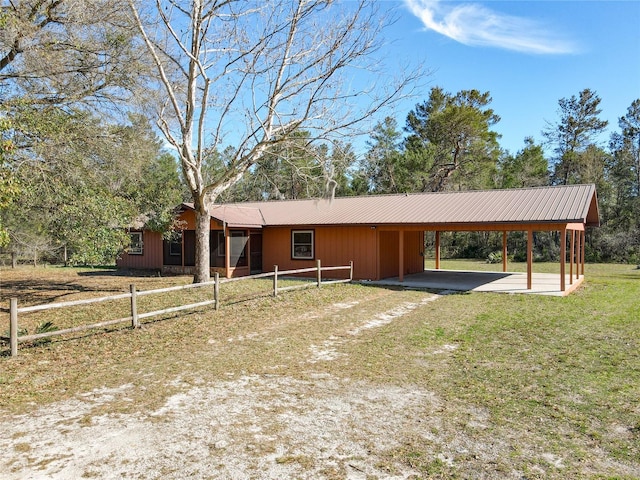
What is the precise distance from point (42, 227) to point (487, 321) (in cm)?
1013

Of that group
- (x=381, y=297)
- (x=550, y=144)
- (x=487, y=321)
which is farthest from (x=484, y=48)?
(x=550, y=144)

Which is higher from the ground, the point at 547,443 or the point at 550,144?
the point at 550,144

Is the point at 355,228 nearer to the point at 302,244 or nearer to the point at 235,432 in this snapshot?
the point at 302,244

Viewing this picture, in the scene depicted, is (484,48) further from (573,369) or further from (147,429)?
(147,429)

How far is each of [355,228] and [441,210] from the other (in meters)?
3.18

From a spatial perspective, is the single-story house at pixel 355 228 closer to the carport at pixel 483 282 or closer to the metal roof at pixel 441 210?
the metal roof at pixel 441 210

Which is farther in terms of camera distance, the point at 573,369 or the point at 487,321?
the point at 487,321

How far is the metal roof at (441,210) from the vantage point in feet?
46.2

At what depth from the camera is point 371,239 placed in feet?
54.7

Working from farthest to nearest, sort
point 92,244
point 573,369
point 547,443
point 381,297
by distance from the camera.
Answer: point 381,297 → point 92,244 → point 573,369 → point 547,443

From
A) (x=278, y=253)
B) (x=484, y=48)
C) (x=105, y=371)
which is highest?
(x=484, y=48)

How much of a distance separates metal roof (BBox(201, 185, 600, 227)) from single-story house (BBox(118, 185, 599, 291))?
3cm

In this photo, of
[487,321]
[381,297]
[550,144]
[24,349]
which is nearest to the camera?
[24,349]

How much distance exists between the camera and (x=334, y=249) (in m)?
17.5
